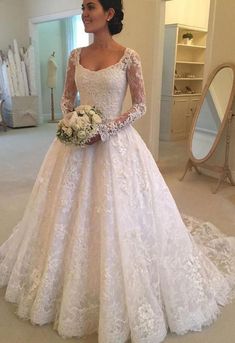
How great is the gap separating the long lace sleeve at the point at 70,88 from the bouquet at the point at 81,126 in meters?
0.24

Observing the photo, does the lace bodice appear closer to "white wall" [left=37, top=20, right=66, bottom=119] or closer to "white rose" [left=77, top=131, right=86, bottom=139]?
"white rose" [left=77, top=131, right=86, bottom=139]

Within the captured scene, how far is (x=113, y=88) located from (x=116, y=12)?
1.16ft

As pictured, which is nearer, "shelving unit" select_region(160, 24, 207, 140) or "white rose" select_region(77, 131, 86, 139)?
"white rose" select_region(77, 131, 86, 139)

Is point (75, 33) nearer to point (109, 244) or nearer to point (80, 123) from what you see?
point (80, 123)

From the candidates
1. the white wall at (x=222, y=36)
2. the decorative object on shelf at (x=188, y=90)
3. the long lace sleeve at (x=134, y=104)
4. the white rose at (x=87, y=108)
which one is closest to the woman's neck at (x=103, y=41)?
the long lace sleeve at (x=134, y=104)

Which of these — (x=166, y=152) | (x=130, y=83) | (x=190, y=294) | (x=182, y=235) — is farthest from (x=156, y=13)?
(x=190, y=294)

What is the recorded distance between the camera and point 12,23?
7152mm

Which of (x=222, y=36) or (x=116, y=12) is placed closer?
(x=116, y=12)

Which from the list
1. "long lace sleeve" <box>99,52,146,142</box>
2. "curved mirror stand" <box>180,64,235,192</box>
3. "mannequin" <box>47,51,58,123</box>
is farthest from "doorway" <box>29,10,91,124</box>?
"long lace sleeve" <box>99,52,146,142</box>

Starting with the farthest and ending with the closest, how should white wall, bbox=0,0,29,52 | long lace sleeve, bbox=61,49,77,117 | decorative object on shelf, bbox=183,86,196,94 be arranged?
white wall, bbox=0,0,29,52, decorative object on shelf, bbox=183,86,196,94, long lace sleeve, bbox=61,49,77,117

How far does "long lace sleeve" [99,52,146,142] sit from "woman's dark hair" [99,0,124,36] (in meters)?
0.16

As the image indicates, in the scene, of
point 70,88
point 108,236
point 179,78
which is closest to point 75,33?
point 179,78

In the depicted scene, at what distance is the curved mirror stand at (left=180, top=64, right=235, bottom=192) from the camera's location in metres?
3.67

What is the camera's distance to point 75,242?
5.16ft
